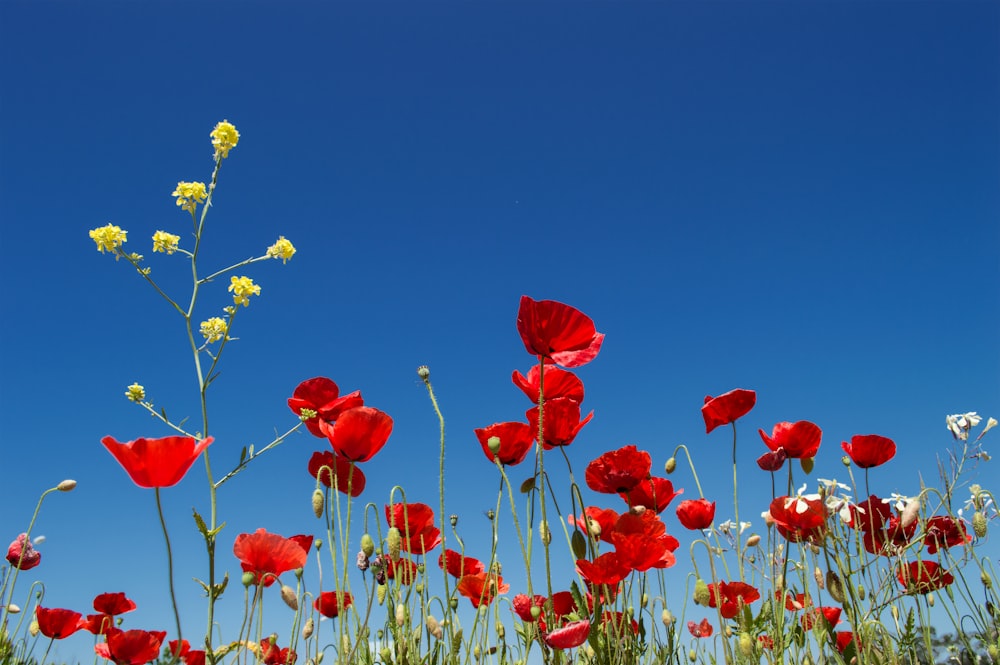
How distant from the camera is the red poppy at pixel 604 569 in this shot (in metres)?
2.30

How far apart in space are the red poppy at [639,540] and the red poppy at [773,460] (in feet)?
2.61

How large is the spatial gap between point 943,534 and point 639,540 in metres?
1.78

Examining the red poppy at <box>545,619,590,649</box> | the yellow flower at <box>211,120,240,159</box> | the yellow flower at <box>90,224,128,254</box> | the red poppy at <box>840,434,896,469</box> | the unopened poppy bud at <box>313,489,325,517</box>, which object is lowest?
the red poppy at <box>545,619,590,649</box>

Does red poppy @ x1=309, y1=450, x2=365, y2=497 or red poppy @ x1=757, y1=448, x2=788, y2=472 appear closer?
red poppy @ x1=309, y1=450, x2=365, y2=497

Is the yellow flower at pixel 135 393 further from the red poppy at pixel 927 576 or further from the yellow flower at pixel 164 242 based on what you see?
the red poppy at pixel 927 576

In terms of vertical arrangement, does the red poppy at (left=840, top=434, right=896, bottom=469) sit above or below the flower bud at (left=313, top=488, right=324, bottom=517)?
above

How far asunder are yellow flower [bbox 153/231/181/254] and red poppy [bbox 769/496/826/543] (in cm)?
300

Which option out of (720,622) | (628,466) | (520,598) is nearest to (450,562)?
(520,598)

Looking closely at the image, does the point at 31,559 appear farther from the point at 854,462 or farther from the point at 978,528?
the point at 978,528

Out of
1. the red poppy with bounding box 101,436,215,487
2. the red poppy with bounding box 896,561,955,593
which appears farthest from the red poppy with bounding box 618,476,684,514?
the red poppy with bounding box 101,436,215,487

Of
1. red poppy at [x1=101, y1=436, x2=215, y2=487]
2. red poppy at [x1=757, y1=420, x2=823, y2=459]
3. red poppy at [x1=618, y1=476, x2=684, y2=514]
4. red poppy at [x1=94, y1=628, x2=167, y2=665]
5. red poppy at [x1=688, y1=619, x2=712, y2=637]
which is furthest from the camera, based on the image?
red poppy at [x1=688, y1=619, x2=712, y2=637]

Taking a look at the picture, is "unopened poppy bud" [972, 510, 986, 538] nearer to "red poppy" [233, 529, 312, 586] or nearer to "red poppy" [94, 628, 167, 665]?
"red poppy" [233, 529, 312, 586]

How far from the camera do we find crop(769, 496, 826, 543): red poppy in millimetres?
2805

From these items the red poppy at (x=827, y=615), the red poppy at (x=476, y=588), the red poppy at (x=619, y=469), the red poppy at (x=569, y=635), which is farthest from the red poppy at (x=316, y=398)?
the red poppy at (x=827, y=615)
